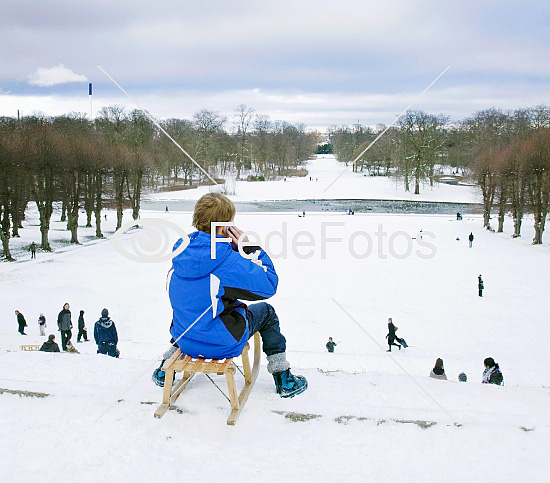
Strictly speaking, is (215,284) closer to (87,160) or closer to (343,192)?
(87,160)

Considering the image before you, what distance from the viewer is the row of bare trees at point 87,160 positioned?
34500 millimetres

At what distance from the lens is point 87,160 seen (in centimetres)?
4150

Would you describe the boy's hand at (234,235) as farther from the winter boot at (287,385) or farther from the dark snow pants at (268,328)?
the winter boot at (287,385)

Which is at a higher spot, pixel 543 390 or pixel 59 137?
pixel 59 137

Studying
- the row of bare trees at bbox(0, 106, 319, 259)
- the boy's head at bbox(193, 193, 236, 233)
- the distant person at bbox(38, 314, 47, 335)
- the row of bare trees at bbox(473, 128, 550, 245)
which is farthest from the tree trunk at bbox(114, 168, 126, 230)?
the boy's head at bbox(193, 193, 236, 233)

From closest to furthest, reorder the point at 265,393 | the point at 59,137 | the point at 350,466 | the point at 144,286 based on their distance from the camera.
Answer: the point at 350,466 → the point at 265,393 → the point at 144,286 → the point at 59,137

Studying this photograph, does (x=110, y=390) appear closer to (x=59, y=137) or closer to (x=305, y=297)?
(x=305, y=297)

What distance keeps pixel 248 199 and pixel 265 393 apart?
7803cm

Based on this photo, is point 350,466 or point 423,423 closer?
point 350,466

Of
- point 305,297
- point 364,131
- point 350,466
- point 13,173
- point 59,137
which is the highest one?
point 364,131

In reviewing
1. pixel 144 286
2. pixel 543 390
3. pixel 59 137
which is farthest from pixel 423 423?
pixel 59 137

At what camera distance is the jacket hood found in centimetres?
405

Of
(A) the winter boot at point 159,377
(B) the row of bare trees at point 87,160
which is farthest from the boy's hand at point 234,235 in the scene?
(B) the row of bare trees at point 87,160

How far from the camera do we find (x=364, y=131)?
150m
